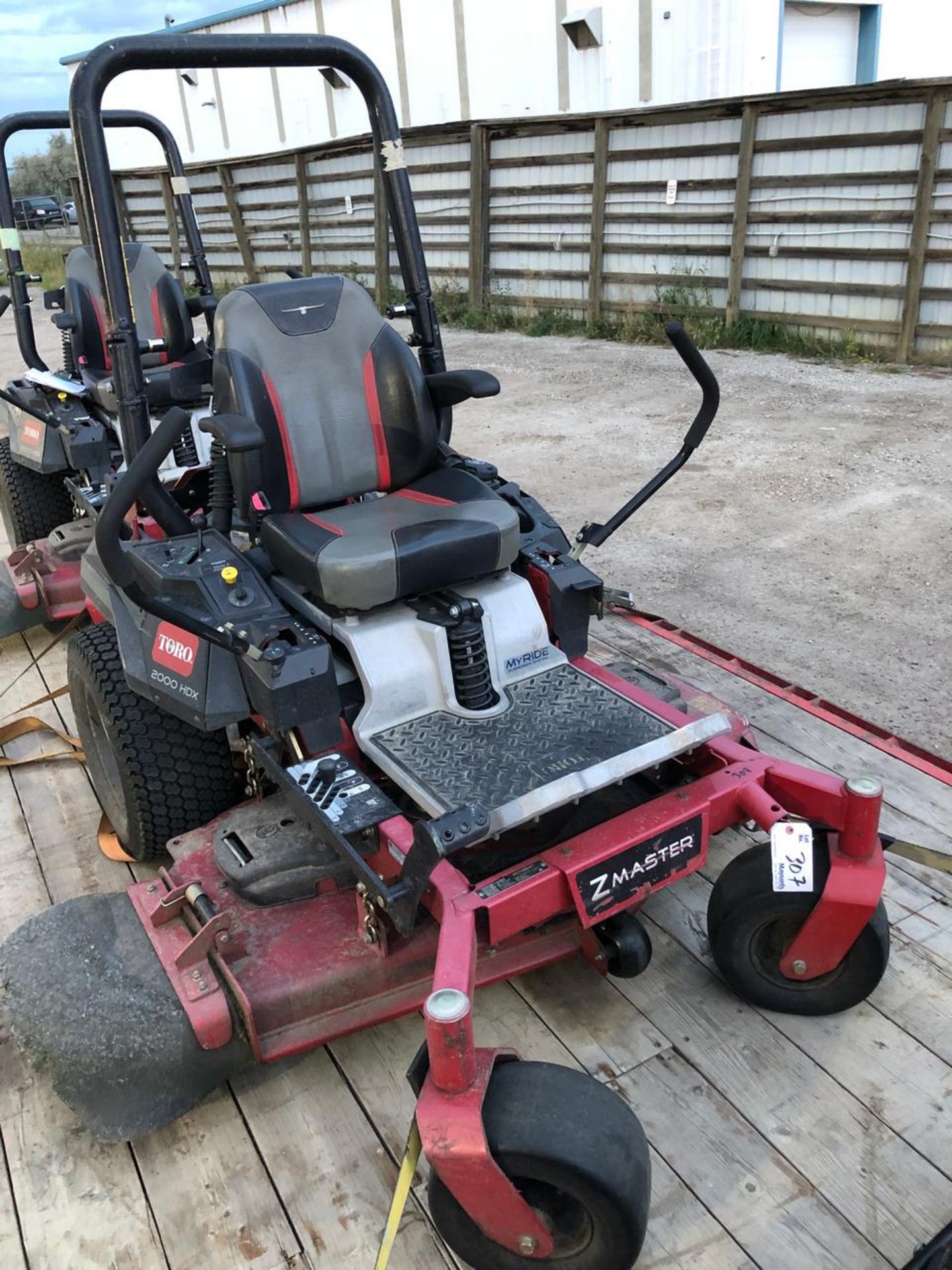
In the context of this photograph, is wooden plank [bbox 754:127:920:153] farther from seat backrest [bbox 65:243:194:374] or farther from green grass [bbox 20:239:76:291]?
green grass [bbox 20:239:76:291]

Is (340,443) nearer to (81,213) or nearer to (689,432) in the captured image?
(689,432)

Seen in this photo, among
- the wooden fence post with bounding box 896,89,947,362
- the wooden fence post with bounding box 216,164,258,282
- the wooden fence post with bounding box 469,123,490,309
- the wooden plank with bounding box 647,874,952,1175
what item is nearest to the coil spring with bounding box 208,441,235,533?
the wooden plank with bounding box 647,874,952,1175

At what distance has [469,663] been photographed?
7.25 feet

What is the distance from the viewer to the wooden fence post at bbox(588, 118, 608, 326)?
8508 mm

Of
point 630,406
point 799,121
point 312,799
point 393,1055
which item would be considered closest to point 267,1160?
point 393,1055

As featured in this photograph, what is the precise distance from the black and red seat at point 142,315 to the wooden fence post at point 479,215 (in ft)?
18.2

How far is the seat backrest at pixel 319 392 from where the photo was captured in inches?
96.9

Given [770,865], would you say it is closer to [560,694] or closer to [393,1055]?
[560,694]

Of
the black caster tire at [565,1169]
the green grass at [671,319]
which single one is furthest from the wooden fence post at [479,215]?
the black caster tire at [565,1169]

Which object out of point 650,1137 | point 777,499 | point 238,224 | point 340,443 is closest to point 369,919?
point 650,1137

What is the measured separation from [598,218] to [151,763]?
7.57 m

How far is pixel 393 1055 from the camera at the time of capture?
6.46ft

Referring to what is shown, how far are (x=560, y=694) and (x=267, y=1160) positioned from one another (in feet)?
3.44

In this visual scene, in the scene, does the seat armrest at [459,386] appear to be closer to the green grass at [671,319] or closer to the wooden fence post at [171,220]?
A: the green grass at [671,319]
